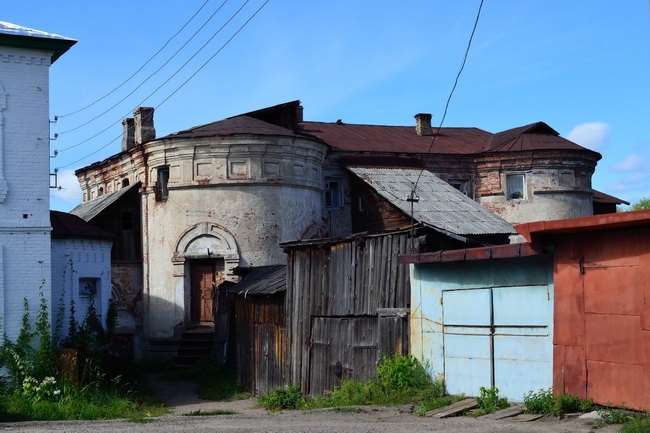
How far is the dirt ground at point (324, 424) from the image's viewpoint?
10.1m

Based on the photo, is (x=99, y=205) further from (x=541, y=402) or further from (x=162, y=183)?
(x=541, y=402)

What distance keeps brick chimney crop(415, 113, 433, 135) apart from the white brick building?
66.0 feet

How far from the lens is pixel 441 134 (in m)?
35.6

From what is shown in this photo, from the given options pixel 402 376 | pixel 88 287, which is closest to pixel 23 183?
pixel 88 287

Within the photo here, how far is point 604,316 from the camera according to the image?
10.4 metres

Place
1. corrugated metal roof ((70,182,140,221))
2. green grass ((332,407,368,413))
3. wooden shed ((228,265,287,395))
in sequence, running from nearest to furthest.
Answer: green grass ((332,407,368,413))
wooden shed ((228,265,287,395))
corrugated metal roof ((70,182,140,221))

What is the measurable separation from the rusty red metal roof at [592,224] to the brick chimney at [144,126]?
20.2 metres

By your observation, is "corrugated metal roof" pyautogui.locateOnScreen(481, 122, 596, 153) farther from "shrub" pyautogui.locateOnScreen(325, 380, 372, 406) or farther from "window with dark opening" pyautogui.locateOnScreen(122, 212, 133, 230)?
"shrub" pyautogui.locateOnScreen(325, 380, 372, 406)

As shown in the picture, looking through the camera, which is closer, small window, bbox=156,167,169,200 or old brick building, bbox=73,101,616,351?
old brick building, bbox=73,101,616,351

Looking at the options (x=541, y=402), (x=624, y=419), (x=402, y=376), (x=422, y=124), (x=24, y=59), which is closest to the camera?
(x=624, y=419)

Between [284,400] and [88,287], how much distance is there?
6700mm

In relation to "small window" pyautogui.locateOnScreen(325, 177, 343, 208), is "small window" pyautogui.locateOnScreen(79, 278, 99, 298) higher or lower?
lower

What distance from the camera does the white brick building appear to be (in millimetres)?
17016

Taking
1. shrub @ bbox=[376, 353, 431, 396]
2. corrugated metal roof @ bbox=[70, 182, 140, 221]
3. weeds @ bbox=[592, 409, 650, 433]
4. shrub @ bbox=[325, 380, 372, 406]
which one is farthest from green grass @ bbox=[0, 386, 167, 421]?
corrugated metal roof @ bbox=[70, 182, 140, 221]
